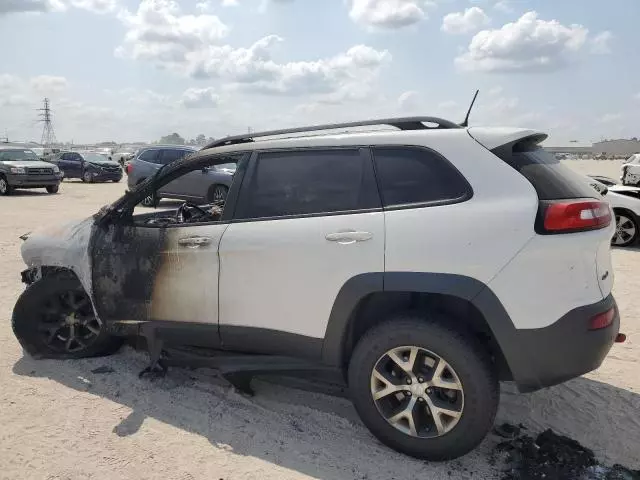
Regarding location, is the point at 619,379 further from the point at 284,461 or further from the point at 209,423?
the point at 209,423

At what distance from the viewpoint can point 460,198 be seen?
114 inches

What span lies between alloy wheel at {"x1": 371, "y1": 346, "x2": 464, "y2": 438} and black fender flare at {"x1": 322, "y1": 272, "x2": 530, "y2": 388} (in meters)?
0.31

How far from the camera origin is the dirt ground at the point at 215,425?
3008 mm

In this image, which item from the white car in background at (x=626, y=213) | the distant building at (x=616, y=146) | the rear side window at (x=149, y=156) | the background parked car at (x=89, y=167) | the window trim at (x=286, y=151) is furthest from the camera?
the distant building at (x=616, y=146)

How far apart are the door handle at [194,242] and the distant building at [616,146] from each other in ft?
491

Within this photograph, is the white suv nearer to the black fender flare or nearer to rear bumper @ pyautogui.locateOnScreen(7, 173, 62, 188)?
the black fender flare

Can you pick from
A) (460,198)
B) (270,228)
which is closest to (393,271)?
(460,198)

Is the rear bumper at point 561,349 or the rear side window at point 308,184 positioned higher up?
the rear side window at point 308,184

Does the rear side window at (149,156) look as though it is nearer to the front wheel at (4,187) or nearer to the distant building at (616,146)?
the front wheel at (4,187)

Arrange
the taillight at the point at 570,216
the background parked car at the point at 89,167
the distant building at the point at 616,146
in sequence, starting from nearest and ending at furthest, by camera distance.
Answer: the taillight at the point at 570,216, the background parked car at the point at 89,167, the distant building at the point at 616,146

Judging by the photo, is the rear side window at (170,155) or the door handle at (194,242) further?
the rear side window at (170,155)

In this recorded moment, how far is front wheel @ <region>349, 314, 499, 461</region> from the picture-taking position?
2.85 metres

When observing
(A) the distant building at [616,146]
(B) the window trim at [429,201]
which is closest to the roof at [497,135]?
(B) the window trim at [429,201]

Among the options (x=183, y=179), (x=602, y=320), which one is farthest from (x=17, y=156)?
(x=602, y=320)
